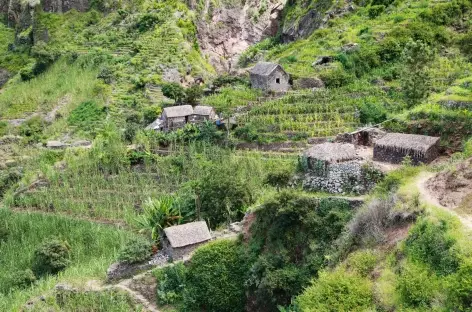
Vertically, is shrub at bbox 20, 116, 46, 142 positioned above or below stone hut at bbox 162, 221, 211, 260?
above

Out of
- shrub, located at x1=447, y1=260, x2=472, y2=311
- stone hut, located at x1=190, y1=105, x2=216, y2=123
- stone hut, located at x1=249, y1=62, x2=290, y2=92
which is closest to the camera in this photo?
shrub, located at x1=447, y1=260, x2=472, y2=311

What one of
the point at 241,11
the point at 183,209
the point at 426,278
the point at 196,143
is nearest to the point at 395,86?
the point at 196,143

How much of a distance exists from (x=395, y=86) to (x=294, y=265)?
18660 millimetres

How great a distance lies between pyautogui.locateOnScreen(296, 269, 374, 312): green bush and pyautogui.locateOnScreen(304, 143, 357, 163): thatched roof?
667cm

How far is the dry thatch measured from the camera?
2061cm

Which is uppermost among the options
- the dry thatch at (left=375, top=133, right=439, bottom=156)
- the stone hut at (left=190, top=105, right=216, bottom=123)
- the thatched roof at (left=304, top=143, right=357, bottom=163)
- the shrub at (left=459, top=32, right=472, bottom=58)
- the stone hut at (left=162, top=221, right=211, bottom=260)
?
the shrub at (left=459, top=32, right=472, bottom=58)

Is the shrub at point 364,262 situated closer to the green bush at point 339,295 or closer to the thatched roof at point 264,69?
the green bush at point 339,295

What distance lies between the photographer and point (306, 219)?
2003 centimetres

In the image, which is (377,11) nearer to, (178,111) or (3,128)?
(178,111)

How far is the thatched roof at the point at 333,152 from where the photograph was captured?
71.7 feet

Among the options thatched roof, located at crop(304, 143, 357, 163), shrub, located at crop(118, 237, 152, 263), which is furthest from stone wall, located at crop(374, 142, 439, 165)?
shrub, located at crop(118, 237, 152, 263)

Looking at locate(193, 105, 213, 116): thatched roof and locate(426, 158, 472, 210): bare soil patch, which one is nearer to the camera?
locate(426, 158, 472, 210): bare soil patch

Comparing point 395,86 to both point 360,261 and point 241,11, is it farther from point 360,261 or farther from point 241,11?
point 241,11

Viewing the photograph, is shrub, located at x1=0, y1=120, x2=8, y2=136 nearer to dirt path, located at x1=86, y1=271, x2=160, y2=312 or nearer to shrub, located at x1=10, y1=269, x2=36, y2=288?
shrub, located at x1=10, y1=269, x2=36, y2=288
